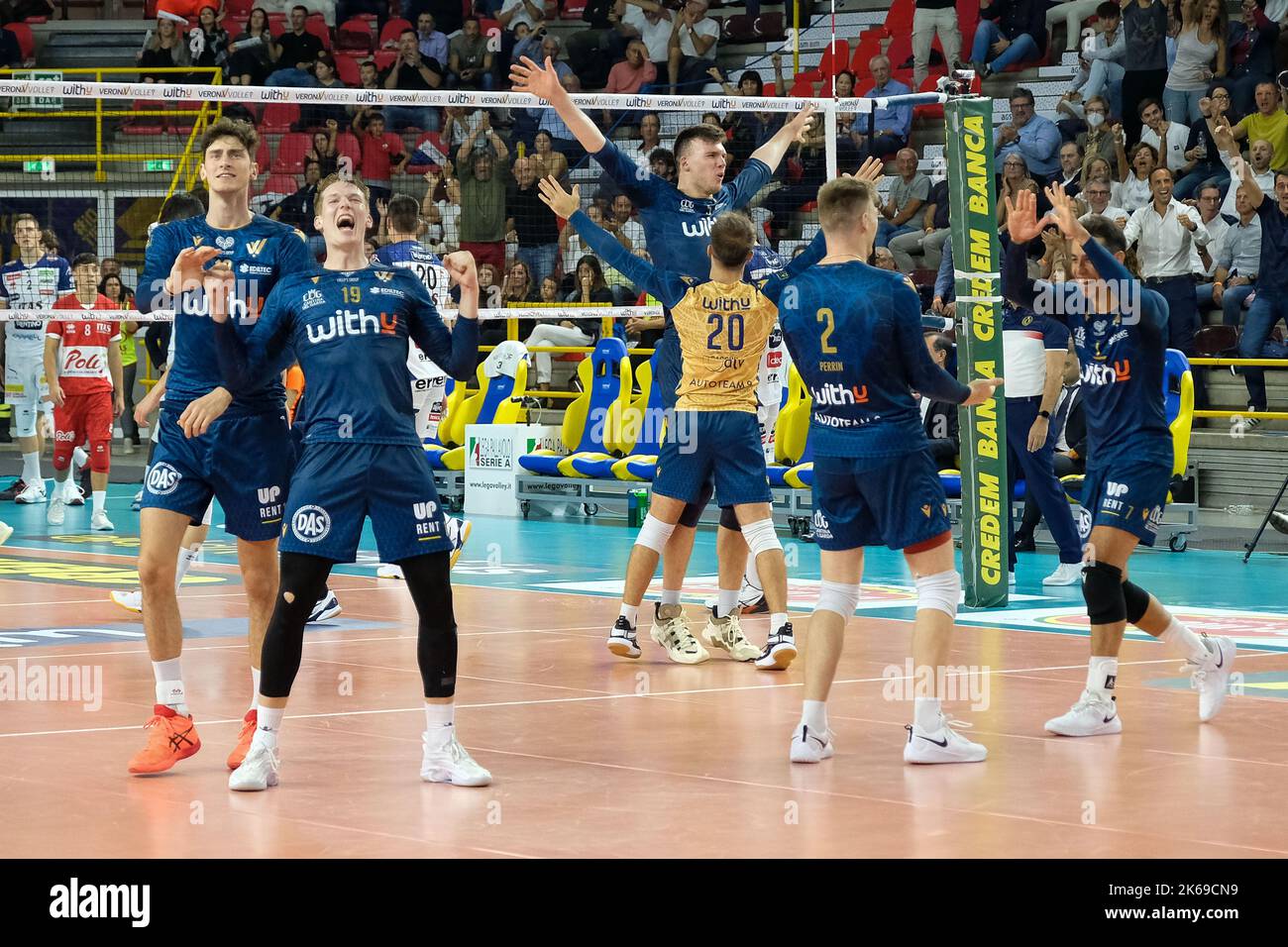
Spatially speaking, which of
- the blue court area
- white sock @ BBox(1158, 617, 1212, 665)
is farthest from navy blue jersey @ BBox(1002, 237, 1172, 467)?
the blue court area

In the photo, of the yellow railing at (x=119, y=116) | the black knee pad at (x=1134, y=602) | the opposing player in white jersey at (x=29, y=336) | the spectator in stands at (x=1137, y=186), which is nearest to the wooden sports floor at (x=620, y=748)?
the black knee pad at (x=1134, y=602)

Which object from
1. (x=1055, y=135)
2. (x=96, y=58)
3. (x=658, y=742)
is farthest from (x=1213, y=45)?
(x=96, y=58)

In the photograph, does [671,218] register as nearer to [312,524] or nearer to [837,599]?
[837,599]

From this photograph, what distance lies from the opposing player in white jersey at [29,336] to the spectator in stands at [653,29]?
9.40 metres

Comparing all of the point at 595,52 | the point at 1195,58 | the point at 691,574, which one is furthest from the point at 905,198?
the point at 691,574

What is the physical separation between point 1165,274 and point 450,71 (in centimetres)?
1181

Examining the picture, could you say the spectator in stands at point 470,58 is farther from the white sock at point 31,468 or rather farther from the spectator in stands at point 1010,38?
the white sock at point 31,468

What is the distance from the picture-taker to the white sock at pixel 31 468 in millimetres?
19578

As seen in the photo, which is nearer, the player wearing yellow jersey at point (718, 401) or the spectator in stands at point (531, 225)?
the player wearing yellow jersey at point (718, 401)

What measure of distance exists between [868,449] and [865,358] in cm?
35

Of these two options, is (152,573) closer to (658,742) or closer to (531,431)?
(658,742)

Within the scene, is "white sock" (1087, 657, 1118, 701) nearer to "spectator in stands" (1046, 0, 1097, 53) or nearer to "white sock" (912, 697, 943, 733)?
"white sock" (912, 697, 943, 733)

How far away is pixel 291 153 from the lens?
20.0 metres

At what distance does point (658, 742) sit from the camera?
286 inches
